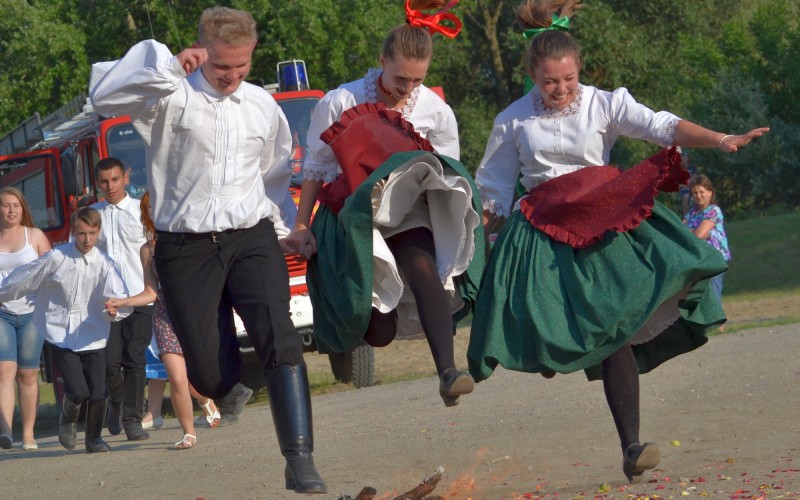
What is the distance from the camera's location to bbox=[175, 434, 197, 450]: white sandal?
329 inches

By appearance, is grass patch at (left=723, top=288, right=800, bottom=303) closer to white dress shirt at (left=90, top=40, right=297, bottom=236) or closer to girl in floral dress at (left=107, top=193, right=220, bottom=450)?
girl in floral dress at (left=107, top=193, right=220, bottom=450)

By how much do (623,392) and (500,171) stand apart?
115 cm

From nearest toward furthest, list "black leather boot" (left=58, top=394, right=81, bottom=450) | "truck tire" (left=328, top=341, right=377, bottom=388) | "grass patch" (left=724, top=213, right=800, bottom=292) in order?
"black leather boot" (left=58, top=394, right=81, bottom=450) < "truck tire" (left=328, top=341, right=377, bottom=388) < "grass patch" (left=724, top=213, right=800, bottom=292)

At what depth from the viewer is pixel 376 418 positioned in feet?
28.7

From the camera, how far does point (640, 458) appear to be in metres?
5.20

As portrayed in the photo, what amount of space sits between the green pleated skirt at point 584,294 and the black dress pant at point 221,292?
915 mm

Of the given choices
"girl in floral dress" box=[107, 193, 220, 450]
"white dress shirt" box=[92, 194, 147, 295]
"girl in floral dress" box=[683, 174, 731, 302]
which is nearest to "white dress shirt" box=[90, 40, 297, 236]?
"girl in floral dress" box=[107, 193, 220, 450]

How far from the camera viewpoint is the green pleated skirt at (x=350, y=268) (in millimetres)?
5117

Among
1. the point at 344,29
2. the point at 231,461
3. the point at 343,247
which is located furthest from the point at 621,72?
the point at 343,247

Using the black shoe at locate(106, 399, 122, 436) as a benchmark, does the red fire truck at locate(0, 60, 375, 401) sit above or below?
above

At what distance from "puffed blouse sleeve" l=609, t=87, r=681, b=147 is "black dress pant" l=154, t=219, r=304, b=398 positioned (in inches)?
64.4

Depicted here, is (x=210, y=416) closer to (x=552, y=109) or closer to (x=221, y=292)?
(x=221, y=292)

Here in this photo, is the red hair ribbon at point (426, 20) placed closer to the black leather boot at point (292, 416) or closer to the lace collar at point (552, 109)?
the lace collar at point (552, 109)

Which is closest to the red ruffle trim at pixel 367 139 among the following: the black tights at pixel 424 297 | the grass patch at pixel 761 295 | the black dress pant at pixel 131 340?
the black tights at pixel 424 297
